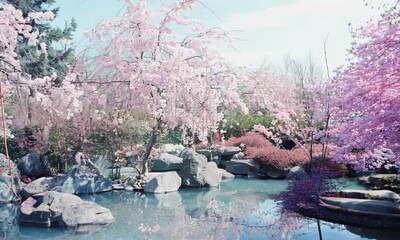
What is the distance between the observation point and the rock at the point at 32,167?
10961 mm

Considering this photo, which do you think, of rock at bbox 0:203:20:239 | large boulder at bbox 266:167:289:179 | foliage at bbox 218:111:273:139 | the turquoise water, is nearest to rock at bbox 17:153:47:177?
the turquoise water

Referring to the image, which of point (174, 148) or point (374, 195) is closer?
point (374, 195)

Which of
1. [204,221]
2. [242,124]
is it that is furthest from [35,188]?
[242,124]

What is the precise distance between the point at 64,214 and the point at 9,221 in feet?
4.02

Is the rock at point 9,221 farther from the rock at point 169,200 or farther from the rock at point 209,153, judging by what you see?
the rock at point 209,153

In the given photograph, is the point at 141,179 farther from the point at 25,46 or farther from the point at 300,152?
the point at 25,46

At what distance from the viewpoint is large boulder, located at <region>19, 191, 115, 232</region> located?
610 centimetres

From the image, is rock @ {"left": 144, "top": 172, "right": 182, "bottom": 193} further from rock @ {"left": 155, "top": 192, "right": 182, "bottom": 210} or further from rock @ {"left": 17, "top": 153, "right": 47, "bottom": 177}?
rock @ {"left": 17, "top": 153, "right": 47, "bottom": 177}

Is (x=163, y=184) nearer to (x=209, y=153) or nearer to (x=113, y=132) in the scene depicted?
(x=113, y=132)

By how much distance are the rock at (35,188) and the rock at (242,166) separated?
532cm

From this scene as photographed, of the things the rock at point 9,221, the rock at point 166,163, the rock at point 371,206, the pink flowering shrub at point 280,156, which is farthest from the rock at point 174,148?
the rock at point 371,206

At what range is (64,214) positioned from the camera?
6.16m

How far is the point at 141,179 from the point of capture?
9836 millimetres

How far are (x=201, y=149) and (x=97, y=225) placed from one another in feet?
26.9
